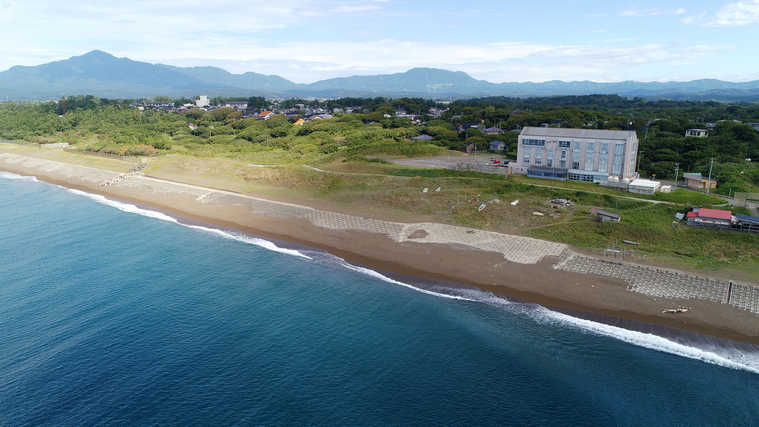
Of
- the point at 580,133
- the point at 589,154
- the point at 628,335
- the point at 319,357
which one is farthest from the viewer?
the point at 580,133

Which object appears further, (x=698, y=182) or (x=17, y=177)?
(x=17, y=177)

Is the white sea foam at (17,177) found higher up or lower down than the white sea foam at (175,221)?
higher up

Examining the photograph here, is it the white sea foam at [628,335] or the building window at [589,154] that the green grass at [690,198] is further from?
the white sea foam at [628,335]

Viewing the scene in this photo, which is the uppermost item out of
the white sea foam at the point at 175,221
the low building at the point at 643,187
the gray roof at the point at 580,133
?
the gray roof at the point at 580,133

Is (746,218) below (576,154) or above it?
below

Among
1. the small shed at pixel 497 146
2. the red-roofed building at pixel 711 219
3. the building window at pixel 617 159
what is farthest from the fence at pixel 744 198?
the small shed at pixel 497 146

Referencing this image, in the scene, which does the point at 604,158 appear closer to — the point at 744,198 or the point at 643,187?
the point at 643,187

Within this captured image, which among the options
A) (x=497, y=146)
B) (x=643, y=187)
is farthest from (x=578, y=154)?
(x=497, y=146)
